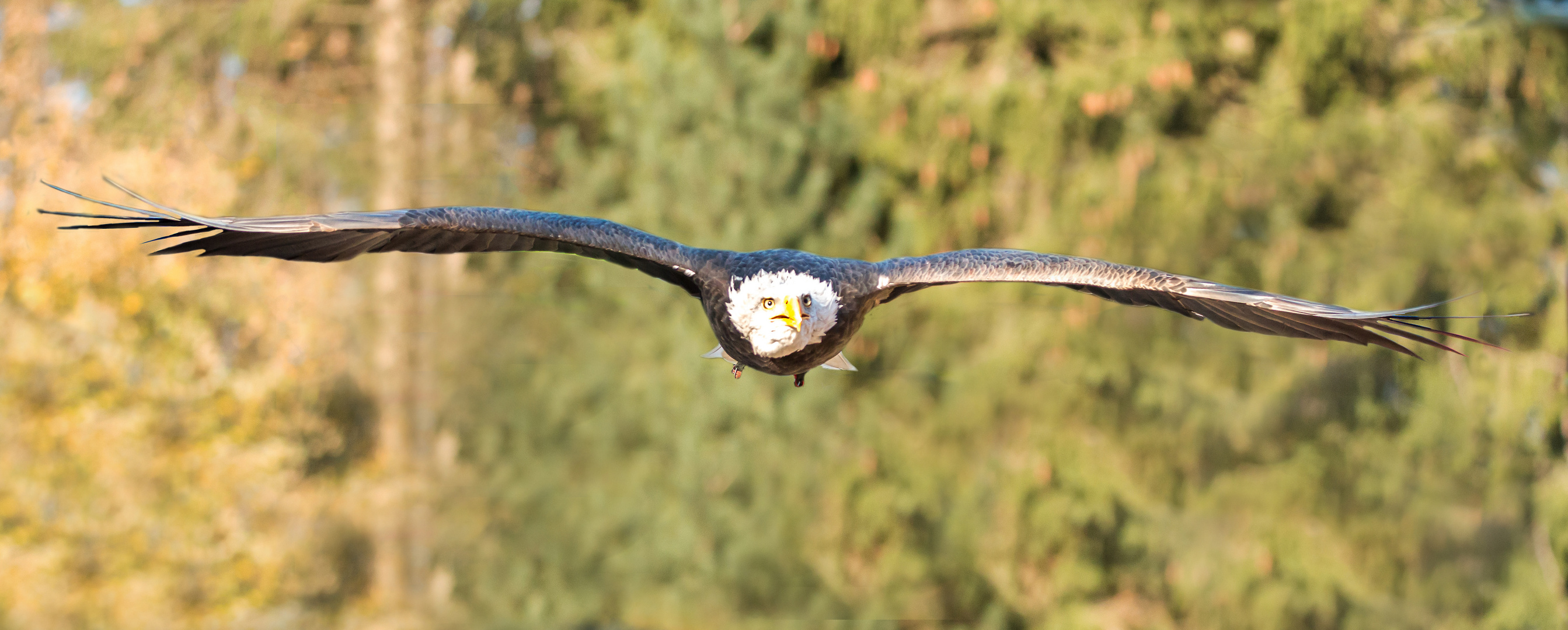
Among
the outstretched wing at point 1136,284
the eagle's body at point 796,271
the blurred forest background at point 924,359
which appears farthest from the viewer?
the blurred forest background at point 924,359

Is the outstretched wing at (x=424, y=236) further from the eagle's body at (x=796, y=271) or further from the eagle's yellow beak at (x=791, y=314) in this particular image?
the eagle's yellow beak at (x=791, y=314)

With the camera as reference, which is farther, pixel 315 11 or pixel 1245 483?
pixel 315 11

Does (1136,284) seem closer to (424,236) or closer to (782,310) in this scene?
(782,310)

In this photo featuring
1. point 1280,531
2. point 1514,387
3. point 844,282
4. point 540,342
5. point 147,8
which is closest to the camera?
point 844,282

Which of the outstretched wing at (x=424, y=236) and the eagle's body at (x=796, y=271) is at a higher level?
the outstretched wing at (x=424, y=236)

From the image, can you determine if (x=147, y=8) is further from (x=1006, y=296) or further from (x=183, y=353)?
(x=1006, y=296)

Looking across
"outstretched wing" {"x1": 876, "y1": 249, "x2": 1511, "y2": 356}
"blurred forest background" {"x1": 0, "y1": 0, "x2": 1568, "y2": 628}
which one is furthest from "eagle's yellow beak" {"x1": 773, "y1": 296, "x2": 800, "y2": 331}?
"blurred forest background" {"x1": 0, "y1": 0, "x2": 1568, "y2": 628}

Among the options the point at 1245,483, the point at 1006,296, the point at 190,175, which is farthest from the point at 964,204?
the point at 190,175

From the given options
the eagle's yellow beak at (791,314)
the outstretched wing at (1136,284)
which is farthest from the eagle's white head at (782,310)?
the outstretched wing at (1136,284)
